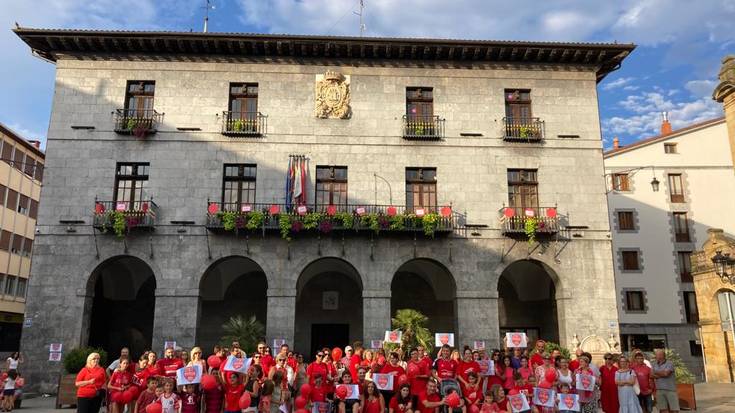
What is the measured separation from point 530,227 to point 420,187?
4.87 metres

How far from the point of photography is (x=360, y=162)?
23750 mm

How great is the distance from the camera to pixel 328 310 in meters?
26.8

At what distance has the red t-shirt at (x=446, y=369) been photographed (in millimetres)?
12438

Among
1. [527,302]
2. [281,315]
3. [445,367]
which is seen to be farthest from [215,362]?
[527,302]

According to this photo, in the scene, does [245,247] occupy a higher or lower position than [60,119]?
lower

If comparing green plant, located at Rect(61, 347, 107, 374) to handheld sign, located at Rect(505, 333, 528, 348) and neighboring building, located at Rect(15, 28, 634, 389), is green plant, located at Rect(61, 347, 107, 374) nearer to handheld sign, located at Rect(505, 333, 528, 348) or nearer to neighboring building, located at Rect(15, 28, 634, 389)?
neighboring building, located at Rect(15, 28, 634, 389)

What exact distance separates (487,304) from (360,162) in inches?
313

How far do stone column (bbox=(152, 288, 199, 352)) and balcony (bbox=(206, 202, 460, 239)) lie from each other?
2.92m

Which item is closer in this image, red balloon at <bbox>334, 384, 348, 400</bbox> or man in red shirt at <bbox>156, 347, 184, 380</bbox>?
red balloon at <bbox>334, 384, 348, 400</bbox>

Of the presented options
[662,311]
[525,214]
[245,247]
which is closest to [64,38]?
[245,247]

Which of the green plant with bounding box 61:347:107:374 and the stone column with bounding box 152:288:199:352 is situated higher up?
the stone column with bounding box 152:288:199:352

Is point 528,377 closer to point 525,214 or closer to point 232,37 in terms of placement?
point 525,214

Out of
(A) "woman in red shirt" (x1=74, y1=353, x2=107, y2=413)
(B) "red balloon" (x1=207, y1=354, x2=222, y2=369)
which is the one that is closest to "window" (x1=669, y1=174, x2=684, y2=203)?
(B) "red balloon" (x1=207, y1=354, x2=222, y2=369)

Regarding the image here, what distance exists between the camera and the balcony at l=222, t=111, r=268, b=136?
77.5ft
